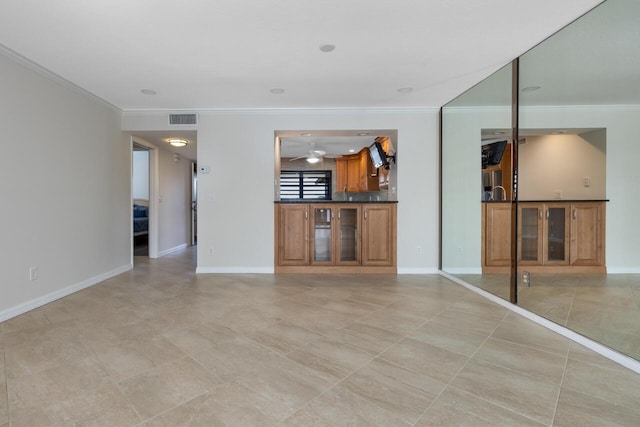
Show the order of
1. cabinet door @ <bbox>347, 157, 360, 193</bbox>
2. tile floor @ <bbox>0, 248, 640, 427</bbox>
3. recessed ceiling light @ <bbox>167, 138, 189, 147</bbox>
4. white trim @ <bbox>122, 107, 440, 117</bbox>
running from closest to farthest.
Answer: tile floor @ <bbox>0, 248, 640, 427</bbox> < white trim @ <bbox>122, 107, 440, 117</bbox> < recessed ceiling light @ <bbox>167, 138, 189, 147</bbox> < cabinet door @ <bbox>347, 157, 360, 193</bbox>

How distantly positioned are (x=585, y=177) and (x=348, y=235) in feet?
10.9

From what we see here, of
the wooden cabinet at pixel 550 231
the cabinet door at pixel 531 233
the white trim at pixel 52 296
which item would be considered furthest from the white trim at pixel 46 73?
the wooden cabinet at pixel 550 231

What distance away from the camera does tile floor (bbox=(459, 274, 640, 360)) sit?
79.6 inches

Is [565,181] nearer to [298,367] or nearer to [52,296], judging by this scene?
[298,367]

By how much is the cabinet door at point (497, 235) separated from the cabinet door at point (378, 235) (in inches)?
47.0

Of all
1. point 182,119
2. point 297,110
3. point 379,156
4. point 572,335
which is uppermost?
point 297,110

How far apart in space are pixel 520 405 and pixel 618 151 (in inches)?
133

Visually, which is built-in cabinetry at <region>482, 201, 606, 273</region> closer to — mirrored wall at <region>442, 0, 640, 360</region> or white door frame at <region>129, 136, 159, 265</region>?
mirrored wall at <region>442, 0, 640, 360</region>

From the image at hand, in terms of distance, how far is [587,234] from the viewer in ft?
11.4

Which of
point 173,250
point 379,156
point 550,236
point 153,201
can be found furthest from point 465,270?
point 173,250

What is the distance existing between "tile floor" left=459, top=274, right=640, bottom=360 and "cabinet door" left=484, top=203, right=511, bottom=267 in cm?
24

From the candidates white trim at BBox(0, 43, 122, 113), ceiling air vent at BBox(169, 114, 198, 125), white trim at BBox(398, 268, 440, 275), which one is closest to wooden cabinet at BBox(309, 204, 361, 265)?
white trim at BBox(398, 268, 440, 275)

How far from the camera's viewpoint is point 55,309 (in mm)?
2627

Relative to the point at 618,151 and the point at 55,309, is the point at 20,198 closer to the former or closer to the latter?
the point at 55,309
